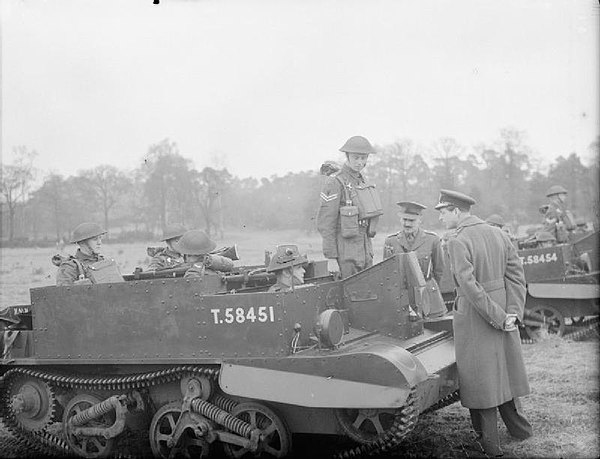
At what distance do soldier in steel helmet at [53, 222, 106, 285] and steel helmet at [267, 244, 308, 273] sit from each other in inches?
79.5

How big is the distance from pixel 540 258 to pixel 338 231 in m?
5.49

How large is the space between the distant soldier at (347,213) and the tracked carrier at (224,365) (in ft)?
1.38

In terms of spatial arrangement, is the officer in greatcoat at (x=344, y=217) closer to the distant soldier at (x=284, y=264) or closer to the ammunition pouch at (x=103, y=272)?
the distant soldier at (x=284, y=264)

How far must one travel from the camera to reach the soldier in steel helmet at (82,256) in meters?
6.55

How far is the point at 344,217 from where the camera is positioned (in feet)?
21.0

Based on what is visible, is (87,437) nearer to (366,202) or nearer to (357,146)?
(366,202)

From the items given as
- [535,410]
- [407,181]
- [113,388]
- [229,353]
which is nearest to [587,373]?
[535,410]

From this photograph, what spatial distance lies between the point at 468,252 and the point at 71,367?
11.2 ft

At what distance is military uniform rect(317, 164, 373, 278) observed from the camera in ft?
21.2

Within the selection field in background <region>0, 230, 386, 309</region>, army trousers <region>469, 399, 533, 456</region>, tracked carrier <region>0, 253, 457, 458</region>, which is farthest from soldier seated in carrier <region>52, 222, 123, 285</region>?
field in background <region>0, 230, 386, 309</region>

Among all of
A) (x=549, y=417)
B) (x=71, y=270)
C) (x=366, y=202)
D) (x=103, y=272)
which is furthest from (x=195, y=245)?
(x=549, y=417)

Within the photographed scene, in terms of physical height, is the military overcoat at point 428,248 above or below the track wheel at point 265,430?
above

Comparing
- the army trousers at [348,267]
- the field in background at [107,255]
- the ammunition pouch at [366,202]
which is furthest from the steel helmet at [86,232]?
the field in background at [107,255]

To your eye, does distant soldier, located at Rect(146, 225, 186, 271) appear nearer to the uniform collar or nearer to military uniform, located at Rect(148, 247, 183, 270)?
military uniform, located at Rect(148, 247, 183, 270)
